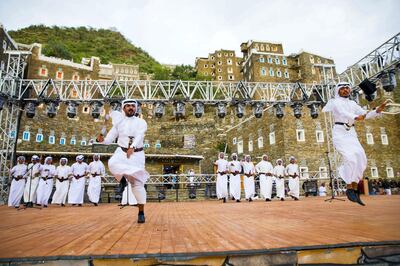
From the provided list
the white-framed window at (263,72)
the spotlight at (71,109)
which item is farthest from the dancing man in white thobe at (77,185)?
the white-framed window at (263,72)

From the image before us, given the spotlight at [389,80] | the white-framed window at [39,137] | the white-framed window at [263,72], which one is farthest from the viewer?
the white-framed window at [263,72]

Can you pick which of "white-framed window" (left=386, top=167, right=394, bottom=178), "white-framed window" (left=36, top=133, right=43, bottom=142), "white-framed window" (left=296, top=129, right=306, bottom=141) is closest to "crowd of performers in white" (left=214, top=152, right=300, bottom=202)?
"white-framed window" (left=296, top=129, right=306, bottom=141)

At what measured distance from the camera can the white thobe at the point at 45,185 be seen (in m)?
11.6

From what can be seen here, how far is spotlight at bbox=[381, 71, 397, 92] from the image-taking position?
11.3 meters

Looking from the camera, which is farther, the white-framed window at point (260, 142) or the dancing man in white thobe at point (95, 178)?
the white-framed window at point (260, 142)

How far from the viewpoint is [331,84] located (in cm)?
1428

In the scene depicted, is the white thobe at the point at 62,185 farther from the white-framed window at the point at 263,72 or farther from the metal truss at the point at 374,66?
the white-framed window at the point at 263,72

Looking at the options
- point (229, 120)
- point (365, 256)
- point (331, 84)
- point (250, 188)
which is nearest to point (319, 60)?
point (229, 120)

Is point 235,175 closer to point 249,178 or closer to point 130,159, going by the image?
point 249,178

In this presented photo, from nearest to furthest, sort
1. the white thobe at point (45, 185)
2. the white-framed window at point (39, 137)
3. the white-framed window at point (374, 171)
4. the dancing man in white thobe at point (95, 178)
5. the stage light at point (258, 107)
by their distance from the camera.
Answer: the white thobe at point (45, 185) → the dancing man in white thobe at point (95, 178) → the stage light at point (258, 107) → the white-framed window at point (374, 171) → the white-framed window at point (39, 137)

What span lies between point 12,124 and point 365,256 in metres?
16.5

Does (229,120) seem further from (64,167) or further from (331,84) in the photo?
(64,167)

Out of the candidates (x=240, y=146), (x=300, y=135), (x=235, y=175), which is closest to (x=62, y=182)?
(x=235, y=175)

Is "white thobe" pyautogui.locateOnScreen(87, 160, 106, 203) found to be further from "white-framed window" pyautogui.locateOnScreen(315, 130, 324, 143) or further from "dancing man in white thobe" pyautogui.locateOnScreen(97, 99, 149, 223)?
"white-framed window" pyautogui.locateOnScreen(315, 130, 324, 143)
